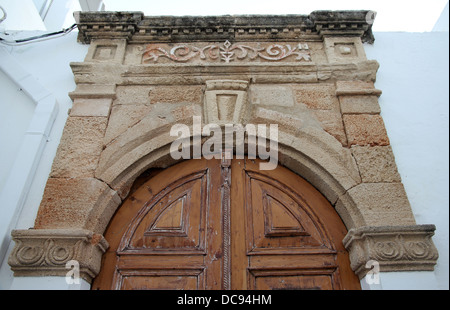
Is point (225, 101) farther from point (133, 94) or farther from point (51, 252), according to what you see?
point (51, 252)

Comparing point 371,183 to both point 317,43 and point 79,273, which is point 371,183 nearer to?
point 317,43

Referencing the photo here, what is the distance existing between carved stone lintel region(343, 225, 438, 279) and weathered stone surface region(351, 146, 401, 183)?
1.21ft

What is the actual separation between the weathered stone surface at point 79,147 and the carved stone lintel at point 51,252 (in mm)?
435

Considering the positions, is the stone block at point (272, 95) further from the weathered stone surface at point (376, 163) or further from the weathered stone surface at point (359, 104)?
the weathered stone surface at point (376, 163)

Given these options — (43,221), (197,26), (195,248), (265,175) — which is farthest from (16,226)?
(197,26)

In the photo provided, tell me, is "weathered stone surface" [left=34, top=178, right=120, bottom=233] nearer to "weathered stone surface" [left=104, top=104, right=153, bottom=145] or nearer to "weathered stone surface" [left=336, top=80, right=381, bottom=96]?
"weathered stone surface" [left=104, top=104, right=153, bottom=145]

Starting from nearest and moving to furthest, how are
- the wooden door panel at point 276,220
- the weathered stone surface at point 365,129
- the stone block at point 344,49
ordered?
the wooden door panel at point 276,220 < the weathered stone surface at point 365,129 < the stone block at point 344,49

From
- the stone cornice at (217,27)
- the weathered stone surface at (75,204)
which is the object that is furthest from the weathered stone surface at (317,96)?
the weathered stone surface at (75,204)

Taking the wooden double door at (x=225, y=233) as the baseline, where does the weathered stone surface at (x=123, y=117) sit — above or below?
above

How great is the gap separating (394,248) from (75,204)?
199 centimetres

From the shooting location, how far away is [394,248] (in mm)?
1950

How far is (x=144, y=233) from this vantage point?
227 centimetres

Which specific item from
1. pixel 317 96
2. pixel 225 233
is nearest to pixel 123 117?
pixel 225 233

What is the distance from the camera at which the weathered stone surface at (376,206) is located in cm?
207
